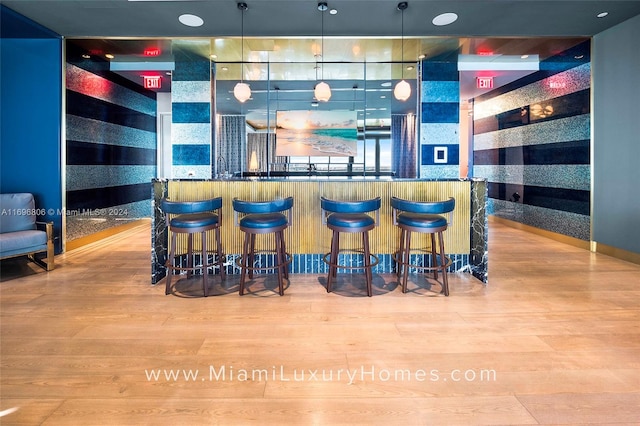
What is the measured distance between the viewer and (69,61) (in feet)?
15.9

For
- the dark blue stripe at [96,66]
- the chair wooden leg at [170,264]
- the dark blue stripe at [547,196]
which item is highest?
the dark blue stripe at [96,66]

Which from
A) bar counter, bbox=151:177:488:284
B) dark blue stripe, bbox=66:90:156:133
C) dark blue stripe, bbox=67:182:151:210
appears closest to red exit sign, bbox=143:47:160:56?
dark blue stripe, bbox=66:90:156:133

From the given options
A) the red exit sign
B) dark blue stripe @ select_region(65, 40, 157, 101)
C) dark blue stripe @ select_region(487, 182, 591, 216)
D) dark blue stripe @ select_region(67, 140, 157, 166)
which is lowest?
dark blue stripe @ select_region(487, 182, 591, 216)

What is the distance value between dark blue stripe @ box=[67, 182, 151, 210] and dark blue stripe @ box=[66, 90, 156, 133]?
1.09 metres

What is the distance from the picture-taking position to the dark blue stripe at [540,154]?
202 inches

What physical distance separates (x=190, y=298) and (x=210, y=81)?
13.2 feet

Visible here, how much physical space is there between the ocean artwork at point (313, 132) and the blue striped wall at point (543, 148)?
2.93 m

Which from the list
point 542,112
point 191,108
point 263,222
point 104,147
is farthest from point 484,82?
point 104,147

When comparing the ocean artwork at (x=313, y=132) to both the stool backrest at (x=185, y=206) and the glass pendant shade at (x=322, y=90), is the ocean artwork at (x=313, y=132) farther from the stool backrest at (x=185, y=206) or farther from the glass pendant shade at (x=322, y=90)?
the stool backrest at (x=185, y=206)

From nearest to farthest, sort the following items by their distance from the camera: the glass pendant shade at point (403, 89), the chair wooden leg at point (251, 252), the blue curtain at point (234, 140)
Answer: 1. the chair wooden leg at point (251, 252)
2. the glass pendant shade at point (403, 89)
3. the blue curtain at point (234, 140)

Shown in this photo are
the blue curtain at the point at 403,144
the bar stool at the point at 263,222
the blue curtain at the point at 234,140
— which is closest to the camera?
the bar stool at the point at 263,222

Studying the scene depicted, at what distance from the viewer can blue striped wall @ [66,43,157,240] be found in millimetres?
4957

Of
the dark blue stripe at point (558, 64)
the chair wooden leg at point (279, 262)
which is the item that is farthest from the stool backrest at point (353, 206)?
the dark blue stripe at point (558, 64)

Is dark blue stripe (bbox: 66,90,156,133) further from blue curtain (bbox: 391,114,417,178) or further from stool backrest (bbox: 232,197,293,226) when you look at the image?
blue curtain (bbox: 391,114,417,178)
